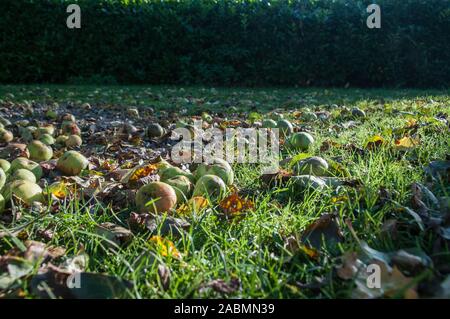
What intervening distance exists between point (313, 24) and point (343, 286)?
422 inches

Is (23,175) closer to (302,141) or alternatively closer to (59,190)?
(59,190)

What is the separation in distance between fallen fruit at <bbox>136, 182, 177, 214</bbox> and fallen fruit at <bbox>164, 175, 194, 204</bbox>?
0.10 meters

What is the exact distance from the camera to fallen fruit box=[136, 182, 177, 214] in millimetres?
2129

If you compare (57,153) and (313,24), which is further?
(313,24)

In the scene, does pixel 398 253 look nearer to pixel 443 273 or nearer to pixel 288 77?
pixel 443 273

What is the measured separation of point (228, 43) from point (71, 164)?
902 centimetres

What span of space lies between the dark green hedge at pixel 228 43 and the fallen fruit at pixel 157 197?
9540 mm

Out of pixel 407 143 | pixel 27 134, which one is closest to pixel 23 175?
pixel 27 134

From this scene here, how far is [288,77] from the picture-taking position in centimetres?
1155

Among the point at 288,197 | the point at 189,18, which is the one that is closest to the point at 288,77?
the point at 189,18

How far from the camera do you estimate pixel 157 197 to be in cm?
213

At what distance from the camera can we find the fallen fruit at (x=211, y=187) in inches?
91.4

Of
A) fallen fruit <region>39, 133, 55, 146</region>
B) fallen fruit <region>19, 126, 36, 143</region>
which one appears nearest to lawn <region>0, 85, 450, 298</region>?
fallen fruit <region>39, 133, 55, 146</region>

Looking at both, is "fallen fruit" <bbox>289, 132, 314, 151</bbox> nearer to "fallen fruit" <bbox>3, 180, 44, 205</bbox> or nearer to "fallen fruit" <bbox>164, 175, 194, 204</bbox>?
"fallen fruit" <bbox>164, 175, 194, 204</bbox>
